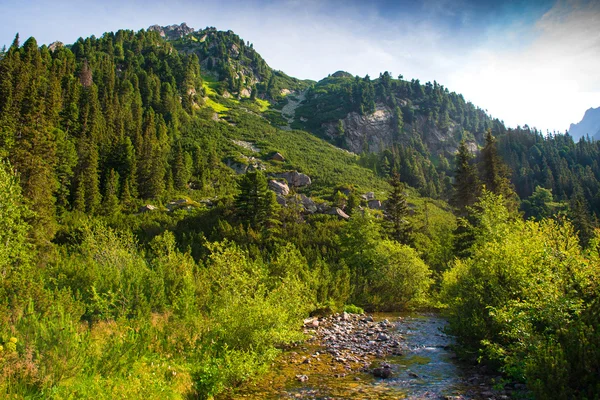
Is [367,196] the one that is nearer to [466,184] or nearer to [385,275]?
[466,184]

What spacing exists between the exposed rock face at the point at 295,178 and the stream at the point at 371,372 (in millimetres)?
68027

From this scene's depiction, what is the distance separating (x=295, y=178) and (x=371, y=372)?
250ft

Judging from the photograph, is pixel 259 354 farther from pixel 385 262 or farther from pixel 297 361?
pixel 385 262

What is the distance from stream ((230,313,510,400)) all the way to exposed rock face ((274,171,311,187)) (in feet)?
223

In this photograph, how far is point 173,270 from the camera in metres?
20.0

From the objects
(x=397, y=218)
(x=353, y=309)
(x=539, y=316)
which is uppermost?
(x=397, y=218)

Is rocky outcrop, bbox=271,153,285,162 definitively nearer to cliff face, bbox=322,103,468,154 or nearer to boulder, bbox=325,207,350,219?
boulder, bbox=325,207,350,219

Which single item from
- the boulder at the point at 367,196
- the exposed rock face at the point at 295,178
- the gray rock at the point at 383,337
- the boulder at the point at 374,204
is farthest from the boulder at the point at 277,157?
the gray rock at the point at 383,337

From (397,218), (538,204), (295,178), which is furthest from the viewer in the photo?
(538,204)

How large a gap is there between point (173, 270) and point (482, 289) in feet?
52.9

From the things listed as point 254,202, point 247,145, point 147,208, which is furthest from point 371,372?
point 247,145

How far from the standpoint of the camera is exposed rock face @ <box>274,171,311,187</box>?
8788 cm

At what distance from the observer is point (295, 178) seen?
292 ft

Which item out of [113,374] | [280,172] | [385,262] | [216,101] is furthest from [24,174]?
[216,101]
